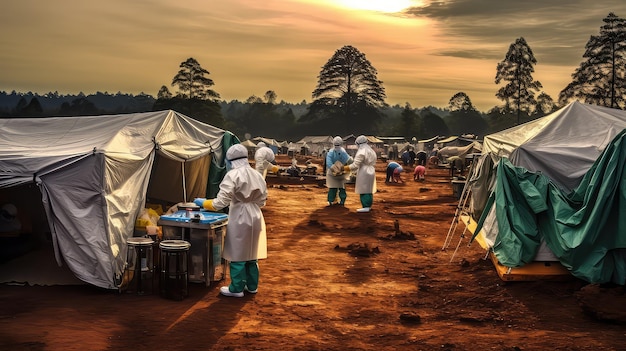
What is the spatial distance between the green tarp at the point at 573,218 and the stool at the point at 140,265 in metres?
5.21

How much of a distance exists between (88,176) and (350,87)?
243 ft

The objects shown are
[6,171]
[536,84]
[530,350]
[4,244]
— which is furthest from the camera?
[536,84]

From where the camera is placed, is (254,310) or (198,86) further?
(198,86)

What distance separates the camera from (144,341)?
589 cm

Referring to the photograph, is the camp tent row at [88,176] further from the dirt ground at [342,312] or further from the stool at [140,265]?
the dirt ground at [342,312]

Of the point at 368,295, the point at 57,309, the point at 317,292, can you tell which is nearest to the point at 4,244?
the point at 57,309

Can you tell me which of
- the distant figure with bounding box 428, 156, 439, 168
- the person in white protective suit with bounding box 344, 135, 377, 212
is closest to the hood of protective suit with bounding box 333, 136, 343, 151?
the person in white protective suit with bounding box 344, 135, 377, 212

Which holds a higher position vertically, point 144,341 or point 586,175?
point 586,175

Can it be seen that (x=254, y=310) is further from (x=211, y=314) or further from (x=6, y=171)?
(x=6, y=171)

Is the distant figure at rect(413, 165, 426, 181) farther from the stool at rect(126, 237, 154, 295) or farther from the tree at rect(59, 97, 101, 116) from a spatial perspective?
the tree at rect(59, 97, 101, 116)

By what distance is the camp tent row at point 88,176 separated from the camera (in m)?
7.32

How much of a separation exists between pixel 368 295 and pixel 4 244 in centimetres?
577

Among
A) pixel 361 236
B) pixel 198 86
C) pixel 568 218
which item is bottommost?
pixel 361 236

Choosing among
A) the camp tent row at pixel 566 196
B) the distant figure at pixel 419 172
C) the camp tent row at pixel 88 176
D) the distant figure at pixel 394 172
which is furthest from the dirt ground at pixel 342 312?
the distant figure at pixel 419 172
